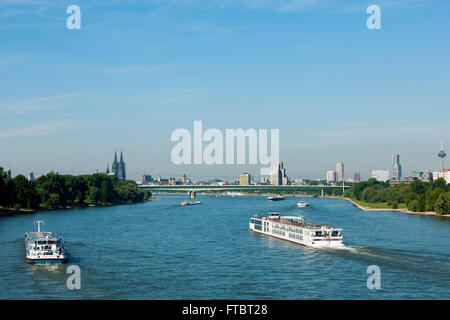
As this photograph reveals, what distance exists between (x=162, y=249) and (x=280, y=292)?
55.4 ft

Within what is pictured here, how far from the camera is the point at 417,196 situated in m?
94.8

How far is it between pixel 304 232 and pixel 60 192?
247 feet

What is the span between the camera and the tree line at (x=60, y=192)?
306 feet

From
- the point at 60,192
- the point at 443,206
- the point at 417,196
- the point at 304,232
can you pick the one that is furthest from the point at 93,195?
the point at 304,232

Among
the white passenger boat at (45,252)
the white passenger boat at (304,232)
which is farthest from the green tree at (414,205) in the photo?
the white passenger boat at (45,252)

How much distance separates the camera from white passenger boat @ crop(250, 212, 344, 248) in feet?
143

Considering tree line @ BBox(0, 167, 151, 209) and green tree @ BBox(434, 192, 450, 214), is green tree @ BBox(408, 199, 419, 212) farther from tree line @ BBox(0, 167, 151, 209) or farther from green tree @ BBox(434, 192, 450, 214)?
tree line @ BBox(0, 167, 151, 209)

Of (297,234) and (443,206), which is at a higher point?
(443,206)

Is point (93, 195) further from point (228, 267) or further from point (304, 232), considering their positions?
point (228, 267)

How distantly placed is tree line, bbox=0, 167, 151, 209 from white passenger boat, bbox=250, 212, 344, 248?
52.7 m

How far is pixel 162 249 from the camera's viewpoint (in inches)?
1651

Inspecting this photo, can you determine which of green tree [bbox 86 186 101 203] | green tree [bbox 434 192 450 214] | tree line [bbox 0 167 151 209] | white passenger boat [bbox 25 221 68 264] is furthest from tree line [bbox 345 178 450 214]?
green tree [bbox 86 186 101 203]

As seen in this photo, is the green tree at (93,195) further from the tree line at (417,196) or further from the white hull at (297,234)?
the white hull at (297,234)
